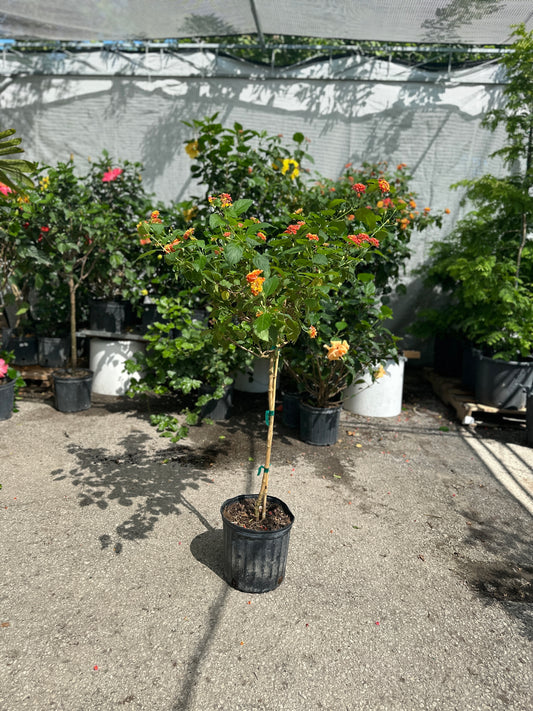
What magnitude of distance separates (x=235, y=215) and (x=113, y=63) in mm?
5411

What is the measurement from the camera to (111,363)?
4711mm

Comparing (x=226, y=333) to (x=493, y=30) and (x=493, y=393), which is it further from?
(x=493, y=30)

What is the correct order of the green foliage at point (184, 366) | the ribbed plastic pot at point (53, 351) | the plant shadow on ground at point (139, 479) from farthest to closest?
the ribbed plastic pot at point (53, 351) < the green foliage at point (184, 366) < the plant shadow on ground at point (139, 479)

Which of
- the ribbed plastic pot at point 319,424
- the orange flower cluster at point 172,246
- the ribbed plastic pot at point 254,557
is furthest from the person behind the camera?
the ribbed plastic pot at point 319,424

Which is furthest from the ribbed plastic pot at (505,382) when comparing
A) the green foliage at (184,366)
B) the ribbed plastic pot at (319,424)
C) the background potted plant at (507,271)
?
the green foliage at (184,366)

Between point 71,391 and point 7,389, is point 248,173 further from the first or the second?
point 7,389

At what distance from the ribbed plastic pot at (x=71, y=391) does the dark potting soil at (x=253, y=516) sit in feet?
7.74

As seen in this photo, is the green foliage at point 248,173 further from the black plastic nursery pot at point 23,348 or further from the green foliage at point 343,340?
the black plastic nursery pot at point 23,348

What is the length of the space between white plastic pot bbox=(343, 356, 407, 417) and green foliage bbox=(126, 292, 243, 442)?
124 cm

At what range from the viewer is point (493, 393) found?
4312mm

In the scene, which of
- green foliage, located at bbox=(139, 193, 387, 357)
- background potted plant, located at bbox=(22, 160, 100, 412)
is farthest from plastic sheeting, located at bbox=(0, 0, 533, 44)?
green foliage, located at bbox=(139, 193, 387, 357)

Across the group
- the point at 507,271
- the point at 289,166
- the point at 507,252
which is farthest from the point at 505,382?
the point at 289,166

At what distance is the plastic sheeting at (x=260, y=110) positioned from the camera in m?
5.67

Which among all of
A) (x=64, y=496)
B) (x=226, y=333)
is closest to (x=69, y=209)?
(x=64, y=496)
